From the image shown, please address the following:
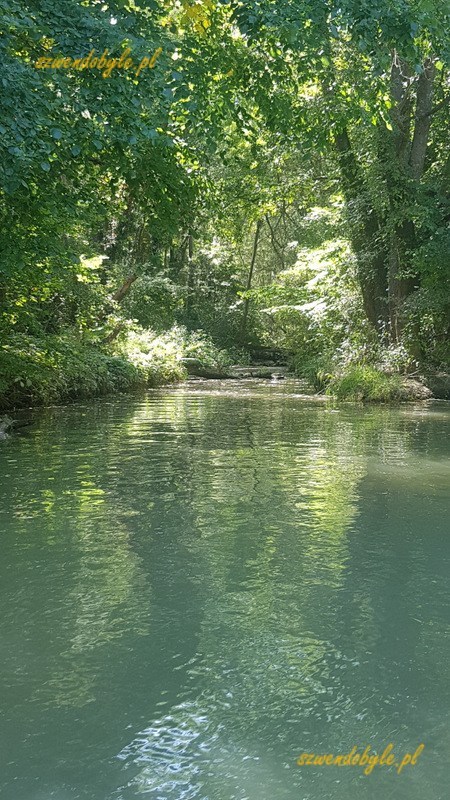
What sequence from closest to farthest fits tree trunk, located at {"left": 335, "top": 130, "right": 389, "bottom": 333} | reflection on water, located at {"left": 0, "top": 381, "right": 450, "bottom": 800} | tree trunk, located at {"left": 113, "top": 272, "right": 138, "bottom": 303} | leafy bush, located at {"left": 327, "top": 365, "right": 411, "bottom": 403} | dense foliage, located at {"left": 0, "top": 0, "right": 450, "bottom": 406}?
reflection on water, located at {"left": 0, "top": 381, "right": 450, "bottom": 800}, dense foliage, located at {"left": 0, "top": 0, "right": 450, "bottom": 406}, leafy bush, located at {"left": 327, "top": 365, "right": 411, "bottom": 403}, tree trunk, located at {"left": 335, "top": 130, "right": 389, "bottom": 333}, tree trunk, located at {"left": 113, "top": 272, "right": 138, "bottom": 303}

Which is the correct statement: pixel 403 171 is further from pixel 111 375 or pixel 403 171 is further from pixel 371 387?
pixel 111 375

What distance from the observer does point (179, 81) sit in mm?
7148

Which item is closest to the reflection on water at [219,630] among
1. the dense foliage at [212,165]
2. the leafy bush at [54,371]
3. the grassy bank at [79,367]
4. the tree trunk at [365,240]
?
the dense foliage at [212,165]

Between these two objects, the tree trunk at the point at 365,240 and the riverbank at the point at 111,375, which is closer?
the riverbank at the point at 111,375

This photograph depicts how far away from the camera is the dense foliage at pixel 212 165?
276 inches

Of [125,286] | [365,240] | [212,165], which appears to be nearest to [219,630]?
[212,165]

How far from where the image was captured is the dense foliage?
23.0 feet

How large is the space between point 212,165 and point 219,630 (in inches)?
614

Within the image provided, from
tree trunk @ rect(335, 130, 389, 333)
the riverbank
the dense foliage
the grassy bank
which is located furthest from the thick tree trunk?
the grassy bank

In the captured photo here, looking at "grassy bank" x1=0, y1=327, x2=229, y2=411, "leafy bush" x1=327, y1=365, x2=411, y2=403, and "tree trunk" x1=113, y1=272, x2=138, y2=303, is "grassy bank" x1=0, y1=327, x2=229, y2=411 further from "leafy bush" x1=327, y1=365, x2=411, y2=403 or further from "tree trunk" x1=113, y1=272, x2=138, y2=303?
"leafy bush" x1=327, y1=365, x2=411, y2=403

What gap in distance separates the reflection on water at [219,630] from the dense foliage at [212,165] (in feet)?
10.6

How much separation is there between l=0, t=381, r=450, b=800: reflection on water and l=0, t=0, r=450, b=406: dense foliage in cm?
324

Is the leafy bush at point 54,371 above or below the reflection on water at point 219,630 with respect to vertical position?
above

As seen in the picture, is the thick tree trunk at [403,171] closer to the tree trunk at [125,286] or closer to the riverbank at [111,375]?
the riverbank at [111,375]
